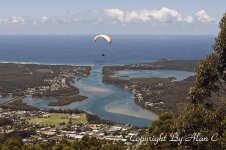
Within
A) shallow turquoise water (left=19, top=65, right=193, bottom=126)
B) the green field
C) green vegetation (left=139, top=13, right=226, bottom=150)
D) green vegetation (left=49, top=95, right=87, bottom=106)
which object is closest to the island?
shallow turquoise water (left=19, top=65, right=193, bottom=126)

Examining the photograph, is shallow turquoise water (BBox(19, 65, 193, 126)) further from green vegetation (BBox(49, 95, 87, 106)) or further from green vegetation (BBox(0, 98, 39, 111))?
green vegetation (BBox(0, 98, 39, 111))

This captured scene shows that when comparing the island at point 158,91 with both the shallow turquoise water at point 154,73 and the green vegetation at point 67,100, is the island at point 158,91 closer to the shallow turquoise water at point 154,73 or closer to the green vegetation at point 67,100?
the shallow turquoise water at point 154,73

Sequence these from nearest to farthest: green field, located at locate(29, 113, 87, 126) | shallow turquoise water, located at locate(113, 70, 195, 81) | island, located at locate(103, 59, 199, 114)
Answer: green field, located at locate(29, 113, 87, 126)
island, located at locate(103, 59, 199, 114)
shallow turquoise water, located at locate(113, 70, 195, 81)

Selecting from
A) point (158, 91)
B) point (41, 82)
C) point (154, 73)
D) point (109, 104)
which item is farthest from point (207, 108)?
point (154, 73)

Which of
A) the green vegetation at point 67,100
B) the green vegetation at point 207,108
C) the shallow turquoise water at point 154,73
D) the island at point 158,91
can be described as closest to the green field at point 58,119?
the green vegetation at point 67,100

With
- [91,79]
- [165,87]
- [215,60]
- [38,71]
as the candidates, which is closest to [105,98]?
[165,87]
